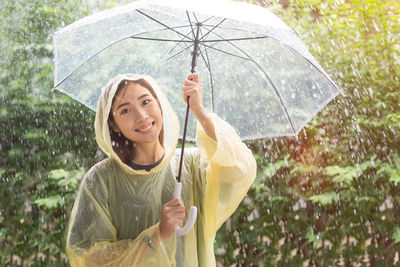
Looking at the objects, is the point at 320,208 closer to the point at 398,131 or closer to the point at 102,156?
the point at 398,131

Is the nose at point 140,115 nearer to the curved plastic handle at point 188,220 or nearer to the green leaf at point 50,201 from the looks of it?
the curved plastic handle at point 188,220

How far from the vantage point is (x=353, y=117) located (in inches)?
158

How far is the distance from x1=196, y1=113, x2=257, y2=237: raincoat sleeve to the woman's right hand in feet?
0.69

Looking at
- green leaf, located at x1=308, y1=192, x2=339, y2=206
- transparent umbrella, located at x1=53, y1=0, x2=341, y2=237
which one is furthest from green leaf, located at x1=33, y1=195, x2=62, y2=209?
green leaf, located at x1=308, y1=192, x2=339, y2=206

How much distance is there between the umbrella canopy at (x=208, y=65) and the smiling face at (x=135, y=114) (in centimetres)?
33

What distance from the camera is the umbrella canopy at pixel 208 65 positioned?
6.87 ft

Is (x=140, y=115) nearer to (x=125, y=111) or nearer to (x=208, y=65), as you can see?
(x=125, y=111)

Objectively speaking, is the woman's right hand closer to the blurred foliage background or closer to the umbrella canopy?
the umbrella canopy

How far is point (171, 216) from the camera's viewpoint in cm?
172

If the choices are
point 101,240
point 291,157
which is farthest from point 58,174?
point 101,240

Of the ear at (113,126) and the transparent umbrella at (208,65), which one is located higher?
the transparent umbrella at (208,65)

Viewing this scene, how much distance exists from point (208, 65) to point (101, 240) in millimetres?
950

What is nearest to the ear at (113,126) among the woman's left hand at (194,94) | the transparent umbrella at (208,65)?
the woman's left hand at (194,94)

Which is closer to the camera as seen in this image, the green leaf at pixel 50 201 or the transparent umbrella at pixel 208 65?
the transparent umbrella at pixel 208 65
